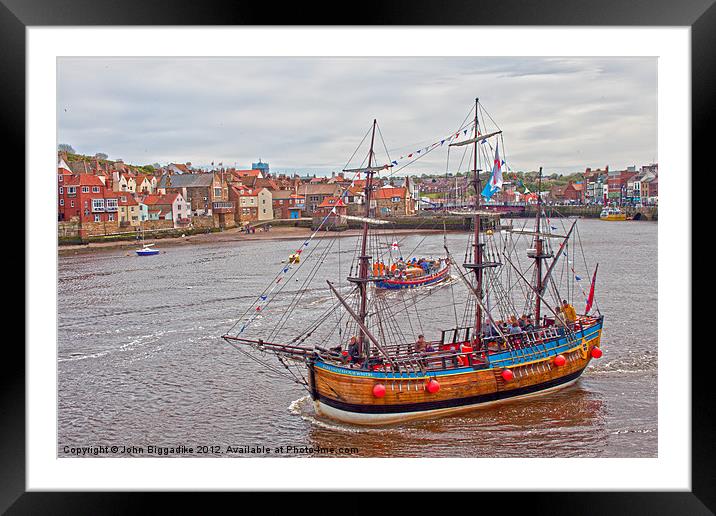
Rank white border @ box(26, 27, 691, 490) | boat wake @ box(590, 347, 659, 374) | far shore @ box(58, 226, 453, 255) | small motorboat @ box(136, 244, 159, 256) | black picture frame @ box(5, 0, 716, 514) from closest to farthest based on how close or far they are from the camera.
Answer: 1. black picture frame @ box(5, 0, 716, 514)
2. white border @ box(26, 27, 691, 490)
3. boat wake @ box(590, 347, 659, 374)
4. far shore @ box(58, 226, 453, 255)
5. small motorboat @ box(136, 244, 159, 256)

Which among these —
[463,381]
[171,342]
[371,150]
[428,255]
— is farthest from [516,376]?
[428,255]

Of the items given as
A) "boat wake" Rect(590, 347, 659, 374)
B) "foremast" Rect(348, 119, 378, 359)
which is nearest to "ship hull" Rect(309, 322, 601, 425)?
"foremast" Rect(348, 119, 378, 359)

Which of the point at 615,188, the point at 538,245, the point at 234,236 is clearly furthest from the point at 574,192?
the point at 234,236

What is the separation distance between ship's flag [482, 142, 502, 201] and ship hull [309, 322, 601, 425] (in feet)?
7.26

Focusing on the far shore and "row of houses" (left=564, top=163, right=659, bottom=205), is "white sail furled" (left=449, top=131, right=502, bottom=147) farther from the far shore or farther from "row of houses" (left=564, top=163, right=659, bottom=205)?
the far shore

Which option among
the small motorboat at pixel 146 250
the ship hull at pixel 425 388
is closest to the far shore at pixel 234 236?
the small motorboat at pixel 146 250

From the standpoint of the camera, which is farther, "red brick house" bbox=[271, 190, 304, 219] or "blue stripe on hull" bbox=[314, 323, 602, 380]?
"red brick house" bbox=[271, 190, 304, 219]

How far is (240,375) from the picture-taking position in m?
10.4

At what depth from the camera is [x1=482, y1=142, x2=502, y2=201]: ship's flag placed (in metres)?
9.61

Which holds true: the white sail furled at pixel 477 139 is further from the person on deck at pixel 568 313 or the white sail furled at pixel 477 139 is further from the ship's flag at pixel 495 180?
the person on deck at pixel 568 313

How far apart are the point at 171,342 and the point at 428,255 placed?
393 inches
